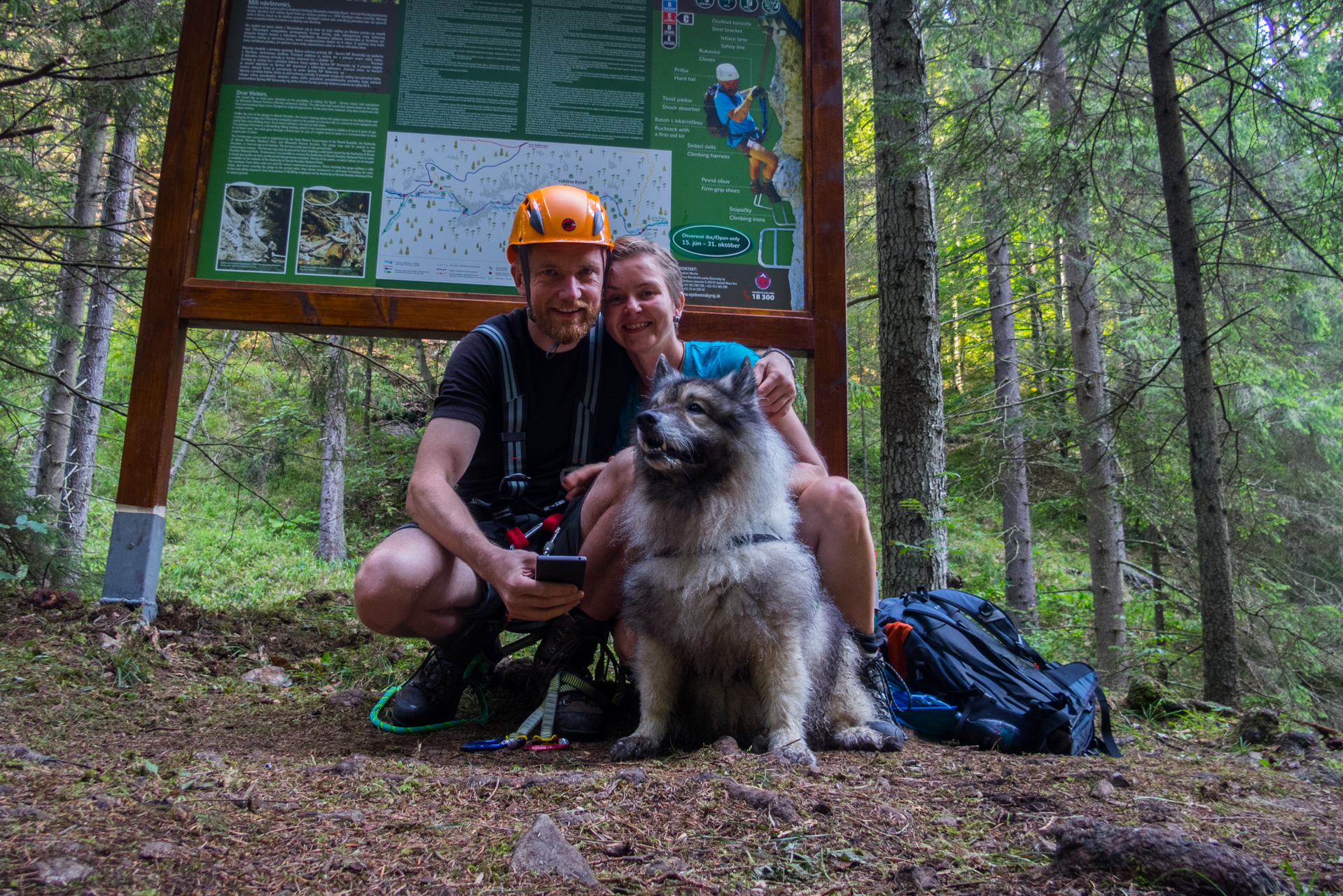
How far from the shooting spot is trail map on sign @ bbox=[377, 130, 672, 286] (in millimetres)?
4020

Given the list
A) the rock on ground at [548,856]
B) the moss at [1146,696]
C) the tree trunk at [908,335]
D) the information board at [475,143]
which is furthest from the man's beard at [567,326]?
the moss at [1146,696]

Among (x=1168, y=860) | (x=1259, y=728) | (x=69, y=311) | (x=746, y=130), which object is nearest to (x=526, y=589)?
(x=1168, y=860)

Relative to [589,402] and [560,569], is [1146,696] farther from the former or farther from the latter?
[560,569]

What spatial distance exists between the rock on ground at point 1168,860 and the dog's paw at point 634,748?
142cm

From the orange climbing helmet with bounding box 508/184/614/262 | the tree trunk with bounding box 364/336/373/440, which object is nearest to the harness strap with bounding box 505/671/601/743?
the orange climbing helmet with bounding box 508/184/614/262

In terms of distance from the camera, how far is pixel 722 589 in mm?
2721

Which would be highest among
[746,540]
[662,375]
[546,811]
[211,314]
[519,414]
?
[211,314]

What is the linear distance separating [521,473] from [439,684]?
3.28 ft

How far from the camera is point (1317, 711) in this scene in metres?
6.35

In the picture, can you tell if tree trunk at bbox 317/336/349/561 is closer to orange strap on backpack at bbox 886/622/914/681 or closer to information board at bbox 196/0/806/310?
information board at bbox 196/0/806/310

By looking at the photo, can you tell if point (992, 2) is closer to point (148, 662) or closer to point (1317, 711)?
point (1317, 711)

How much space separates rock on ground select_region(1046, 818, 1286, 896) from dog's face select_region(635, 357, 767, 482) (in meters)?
1.65

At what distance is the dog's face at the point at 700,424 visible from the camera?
278cm

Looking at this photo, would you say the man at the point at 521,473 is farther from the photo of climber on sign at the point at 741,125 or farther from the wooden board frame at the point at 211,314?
the photo of climber on sign at the point at 741,125
